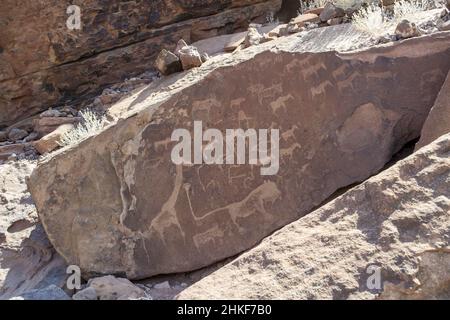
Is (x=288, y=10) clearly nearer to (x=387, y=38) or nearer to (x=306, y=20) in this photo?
(x=306, y=20)

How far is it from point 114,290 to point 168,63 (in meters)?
2.65

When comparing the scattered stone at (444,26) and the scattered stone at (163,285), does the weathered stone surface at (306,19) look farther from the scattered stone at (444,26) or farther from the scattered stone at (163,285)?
the scattered stone at (163,285)

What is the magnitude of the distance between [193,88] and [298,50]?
Answer: 80 centimetres

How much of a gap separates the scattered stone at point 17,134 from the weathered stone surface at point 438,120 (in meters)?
3.98

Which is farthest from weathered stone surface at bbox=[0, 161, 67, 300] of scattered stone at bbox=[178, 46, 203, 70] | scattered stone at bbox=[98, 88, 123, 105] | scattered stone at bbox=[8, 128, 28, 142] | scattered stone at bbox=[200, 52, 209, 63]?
scattered stone at bbox=[200, 52, 209, 63]

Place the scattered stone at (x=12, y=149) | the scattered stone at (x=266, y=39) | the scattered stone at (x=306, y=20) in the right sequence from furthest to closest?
the scattered stone at (x=12, y=149) → the scattered stone at (x=306, y=20) → the scattered stone at (x=266, y=39)

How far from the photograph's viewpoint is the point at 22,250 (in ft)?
13.1

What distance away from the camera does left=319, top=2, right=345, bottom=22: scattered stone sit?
516 cm

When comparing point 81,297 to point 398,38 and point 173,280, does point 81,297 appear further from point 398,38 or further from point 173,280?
point 398,38

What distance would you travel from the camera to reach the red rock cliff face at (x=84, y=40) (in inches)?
235

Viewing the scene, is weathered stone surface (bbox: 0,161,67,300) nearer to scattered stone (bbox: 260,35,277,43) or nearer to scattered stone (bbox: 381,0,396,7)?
scattered stone (bbox: 260,35,277,43)

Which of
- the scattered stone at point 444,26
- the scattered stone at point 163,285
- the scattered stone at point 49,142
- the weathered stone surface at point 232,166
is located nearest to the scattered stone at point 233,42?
the weathered stone surface at point 232,166

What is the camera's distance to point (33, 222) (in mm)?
4184

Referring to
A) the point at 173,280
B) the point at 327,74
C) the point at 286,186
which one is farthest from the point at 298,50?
the point at 173,280
